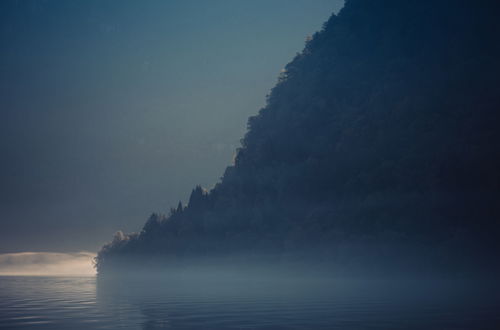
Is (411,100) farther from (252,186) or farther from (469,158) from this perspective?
(252,186)

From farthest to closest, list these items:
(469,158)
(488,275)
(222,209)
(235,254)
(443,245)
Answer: (222,209) → (235,254) → (469,158) → (443,245) → (488,275)

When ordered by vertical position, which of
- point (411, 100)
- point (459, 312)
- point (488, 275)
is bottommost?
point (488, 275)

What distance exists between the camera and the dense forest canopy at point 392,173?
429 ft

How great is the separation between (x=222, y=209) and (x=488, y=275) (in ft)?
353

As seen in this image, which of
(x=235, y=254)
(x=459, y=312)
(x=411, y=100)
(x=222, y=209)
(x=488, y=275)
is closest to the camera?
(x=459, y=312)

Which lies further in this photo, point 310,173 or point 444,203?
point 310,173

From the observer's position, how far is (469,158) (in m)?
134

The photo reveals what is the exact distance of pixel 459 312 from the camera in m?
30.0

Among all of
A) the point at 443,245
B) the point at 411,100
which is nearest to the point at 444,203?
the point at 443,245

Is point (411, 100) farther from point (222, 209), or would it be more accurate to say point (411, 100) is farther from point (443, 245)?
point (222, 209)

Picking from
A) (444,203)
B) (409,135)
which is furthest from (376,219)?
(409,135)

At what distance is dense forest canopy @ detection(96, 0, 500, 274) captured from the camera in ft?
429

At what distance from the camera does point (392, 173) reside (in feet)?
480

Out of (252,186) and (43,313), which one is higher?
(252,186)
